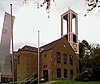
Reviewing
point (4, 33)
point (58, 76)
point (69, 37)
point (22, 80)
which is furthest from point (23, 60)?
point (4, 33)

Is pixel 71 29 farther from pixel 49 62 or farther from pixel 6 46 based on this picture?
pixel 6 46

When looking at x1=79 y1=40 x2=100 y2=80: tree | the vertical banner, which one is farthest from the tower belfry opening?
the vertical banner

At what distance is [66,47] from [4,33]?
118ft

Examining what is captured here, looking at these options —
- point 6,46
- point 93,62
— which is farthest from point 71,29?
point 6,46

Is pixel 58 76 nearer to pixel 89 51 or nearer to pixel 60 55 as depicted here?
pixel 60 55

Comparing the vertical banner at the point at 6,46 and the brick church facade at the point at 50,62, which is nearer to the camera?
the vertical banner at the point at 6,46

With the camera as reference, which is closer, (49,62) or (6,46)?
(6,46)

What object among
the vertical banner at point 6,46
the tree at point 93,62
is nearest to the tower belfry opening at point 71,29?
the tree at point 93,62

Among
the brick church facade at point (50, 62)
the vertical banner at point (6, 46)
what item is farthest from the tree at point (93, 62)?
the vertical banner at point (6, 46)

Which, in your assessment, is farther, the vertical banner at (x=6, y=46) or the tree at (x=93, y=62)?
the tree at (x=93, y=62)

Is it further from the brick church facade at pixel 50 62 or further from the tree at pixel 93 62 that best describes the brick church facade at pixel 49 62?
the tree at pixel 93 62

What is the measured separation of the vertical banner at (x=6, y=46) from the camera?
19734 mm

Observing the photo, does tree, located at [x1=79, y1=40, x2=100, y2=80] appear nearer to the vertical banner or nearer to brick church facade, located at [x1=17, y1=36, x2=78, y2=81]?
brick church facade, located at [x1=17, y1=36, x2=78, y2=81]

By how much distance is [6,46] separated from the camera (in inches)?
816
